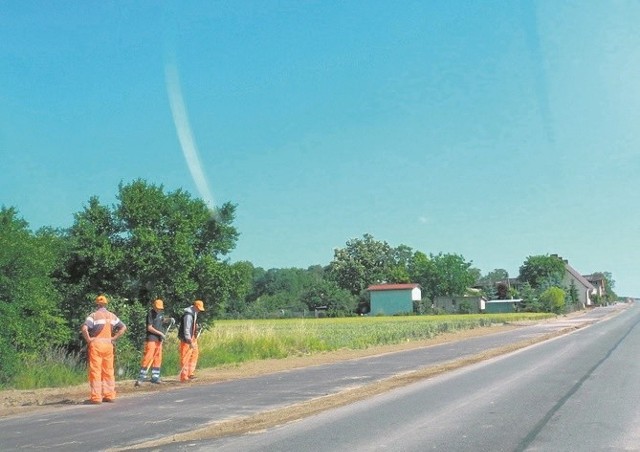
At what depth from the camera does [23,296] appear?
16.6 metres

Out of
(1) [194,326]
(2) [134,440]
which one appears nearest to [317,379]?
(1) [194,326]

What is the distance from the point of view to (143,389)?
50.5 ft

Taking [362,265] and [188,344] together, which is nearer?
[188,344]

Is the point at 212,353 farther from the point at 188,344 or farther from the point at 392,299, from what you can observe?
the point at 392,299

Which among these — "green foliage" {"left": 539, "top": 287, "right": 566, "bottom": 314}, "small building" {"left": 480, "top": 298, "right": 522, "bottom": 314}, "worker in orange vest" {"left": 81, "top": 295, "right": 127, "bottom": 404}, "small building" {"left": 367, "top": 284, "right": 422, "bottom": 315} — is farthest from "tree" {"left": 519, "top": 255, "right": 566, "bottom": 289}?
"worker in orange vest" {"left": 81, "top": 295, "right": 127, "bottom": 404}

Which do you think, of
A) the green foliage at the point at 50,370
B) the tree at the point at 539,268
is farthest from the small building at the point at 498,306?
the green foliage at the point at 50,370

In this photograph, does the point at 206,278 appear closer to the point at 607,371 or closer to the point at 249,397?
the point at 249,397

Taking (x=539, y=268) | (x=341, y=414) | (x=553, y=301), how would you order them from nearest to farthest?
(x=341, y=414) → (x=553, y=301) → (x=539, y=268)

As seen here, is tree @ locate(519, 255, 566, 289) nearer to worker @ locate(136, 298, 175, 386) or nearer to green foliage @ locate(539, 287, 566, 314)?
green foliage @ locate(539, 287, 566, 314)

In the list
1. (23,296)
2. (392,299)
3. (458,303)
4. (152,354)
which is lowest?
(152,354)

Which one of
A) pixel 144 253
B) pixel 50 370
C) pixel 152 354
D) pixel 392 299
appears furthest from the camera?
pixel 392 299

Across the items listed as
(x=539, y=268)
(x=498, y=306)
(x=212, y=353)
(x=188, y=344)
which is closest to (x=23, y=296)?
(x=188, y=344)

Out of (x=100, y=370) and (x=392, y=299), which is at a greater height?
(x=392, y=299)

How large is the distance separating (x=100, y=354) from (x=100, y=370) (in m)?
0.27
